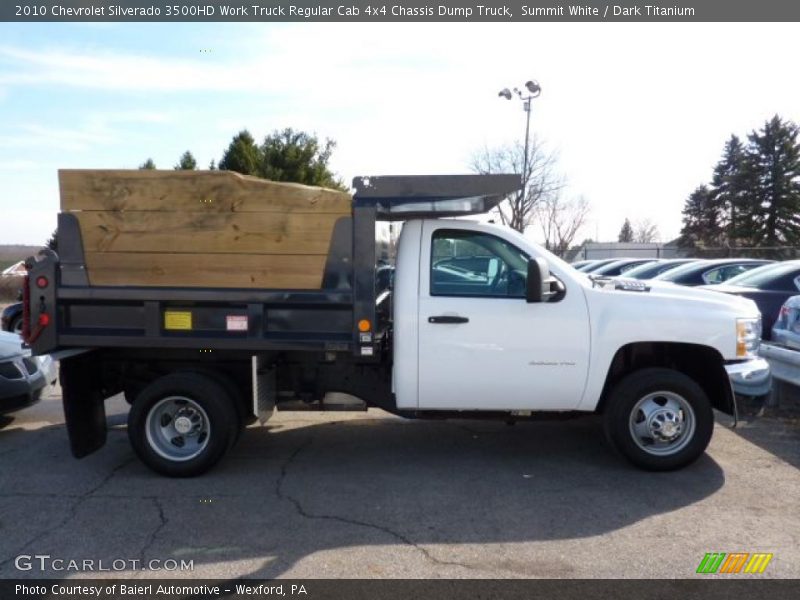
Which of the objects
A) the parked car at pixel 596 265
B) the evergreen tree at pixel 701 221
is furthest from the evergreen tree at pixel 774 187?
the parked car at pixel 596 265

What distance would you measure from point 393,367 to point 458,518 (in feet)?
4.26

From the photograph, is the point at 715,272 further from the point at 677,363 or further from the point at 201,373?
the point at 201,373

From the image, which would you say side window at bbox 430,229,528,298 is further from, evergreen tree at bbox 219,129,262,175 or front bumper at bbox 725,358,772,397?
evergreen tree at bbox 219,129,262,175

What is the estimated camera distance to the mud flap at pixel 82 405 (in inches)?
207

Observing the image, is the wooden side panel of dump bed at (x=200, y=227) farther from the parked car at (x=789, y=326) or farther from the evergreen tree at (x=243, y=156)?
the evergreen tree at (x=243, y=156)

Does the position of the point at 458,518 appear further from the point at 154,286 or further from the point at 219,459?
the point at 154,286

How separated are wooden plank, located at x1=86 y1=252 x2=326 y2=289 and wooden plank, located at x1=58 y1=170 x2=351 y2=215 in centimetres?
37

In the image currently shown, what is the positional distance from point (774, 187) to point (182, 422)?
51.8m

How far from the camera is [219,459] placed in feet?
17.3

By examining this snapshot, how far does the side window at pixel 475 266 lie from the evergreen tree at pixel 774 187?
48.8 meters

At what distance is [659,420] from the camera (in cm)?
525

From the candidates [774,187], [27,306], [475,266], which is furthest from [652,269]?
[774,187]

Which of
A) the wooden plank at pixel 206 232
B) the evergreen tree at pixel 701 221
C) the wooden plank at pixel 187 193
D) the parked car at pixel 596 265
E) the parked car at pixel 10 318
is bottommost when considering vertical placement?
the parked car at pixel 10 318

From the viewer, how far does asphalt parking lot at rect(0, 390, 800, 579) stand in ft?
12.8
